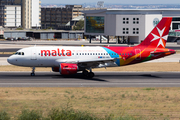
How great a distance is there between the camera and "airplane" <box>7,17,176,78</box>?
41.4 meters

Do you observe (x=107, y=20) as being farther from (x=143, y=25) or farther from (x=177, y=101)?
(x=177, y=101)

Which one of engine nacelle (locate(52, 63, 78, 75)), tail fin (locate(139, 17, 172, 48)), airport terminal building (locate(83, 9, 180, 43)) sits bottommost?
engine nacelle (locate(52, 63, 78, 75))

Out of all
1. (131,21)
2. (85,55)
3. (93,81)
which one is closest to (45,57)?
(85,55)

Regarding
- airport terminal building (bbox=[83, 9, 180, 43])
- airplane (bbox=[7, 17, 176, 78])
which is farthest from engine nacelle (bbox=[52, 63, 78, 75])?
airport terminal building (bbox=[83, 9, 180, 43])

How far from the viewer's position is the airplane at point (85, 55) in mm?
41406

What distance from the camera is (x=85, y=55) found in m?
43.2

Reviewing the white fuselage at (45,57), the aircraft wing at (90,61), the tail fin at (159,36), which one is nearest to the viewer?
the aircraft wing at (90,61)

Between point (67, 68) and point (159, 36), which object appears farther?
point (159, 36)

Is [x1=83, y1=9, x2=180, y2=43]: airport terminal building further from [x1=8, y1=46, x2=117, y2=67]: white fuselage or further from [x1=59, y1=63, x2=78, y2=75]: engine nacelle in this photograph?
[x1=59, y1=63, x2=78, y2=75]: engine nacelle

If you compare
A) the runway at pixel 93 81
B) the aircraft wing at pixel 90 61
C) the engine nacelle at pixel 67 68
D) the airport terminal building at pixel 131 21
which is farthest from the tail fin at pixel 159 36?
the airport terminal building at pixel 131 21

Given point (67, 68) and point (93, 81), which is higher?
point (67, 68)

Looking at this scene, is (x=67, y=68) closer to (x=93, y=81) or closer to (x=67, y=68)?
(x=67, y=68)

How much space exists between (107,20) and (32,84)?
111031mm

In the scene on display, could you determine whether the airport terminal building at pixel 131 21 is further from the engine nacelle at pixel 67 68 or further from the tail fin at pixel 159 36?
the engine nacelle at pixel 67 68
